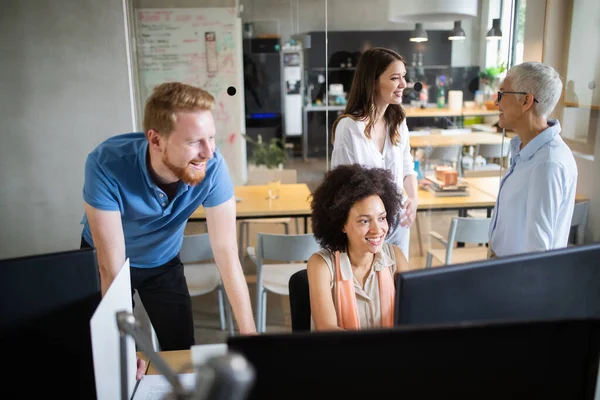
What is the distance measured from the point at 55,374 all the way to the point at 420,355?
2.26ft

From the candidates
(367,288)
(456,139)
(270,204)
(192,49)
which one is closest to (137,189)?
(367,288)

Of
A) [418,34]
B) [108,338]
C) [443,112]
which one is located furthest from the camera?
[443,112]

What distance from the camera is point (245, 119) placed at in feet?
13.5

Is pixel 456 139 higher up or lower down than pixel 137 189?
lower down

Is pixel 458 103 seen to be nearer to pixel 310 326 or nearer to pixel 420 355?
pixel 310 326

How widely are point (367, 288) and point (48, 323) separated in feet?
3.57

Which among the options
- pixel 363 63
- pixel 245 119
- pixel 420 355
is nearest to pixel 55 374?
pixel 420 355

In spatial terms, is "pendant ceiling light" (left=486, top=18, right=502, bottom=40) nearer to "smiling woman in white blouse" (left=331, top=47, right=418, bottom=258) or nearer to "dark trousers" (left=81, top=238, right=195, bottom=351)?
"smiling woman in white blouse" (left=331, top=47, right=418, bottom=258)

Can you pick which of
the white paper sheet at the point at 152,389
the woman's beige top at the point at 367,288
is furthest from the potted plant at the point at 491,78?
the white paper sheet at the point at 152,389

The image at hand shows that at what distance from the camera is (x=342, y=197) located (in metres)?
1.89

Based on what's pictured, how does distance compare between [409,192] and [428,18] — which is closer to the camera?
[409,192]

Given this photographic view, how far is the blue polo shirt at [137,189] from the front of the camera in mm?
1825

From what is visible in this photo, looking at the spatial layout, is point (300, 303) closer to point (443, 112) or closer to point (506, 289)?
point (506, 289)

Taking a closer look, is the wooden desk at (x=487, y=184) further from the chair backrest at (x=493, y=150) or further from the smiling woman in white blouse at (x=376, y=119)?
the smiling woman in white blouse at (x=376, y=119)
